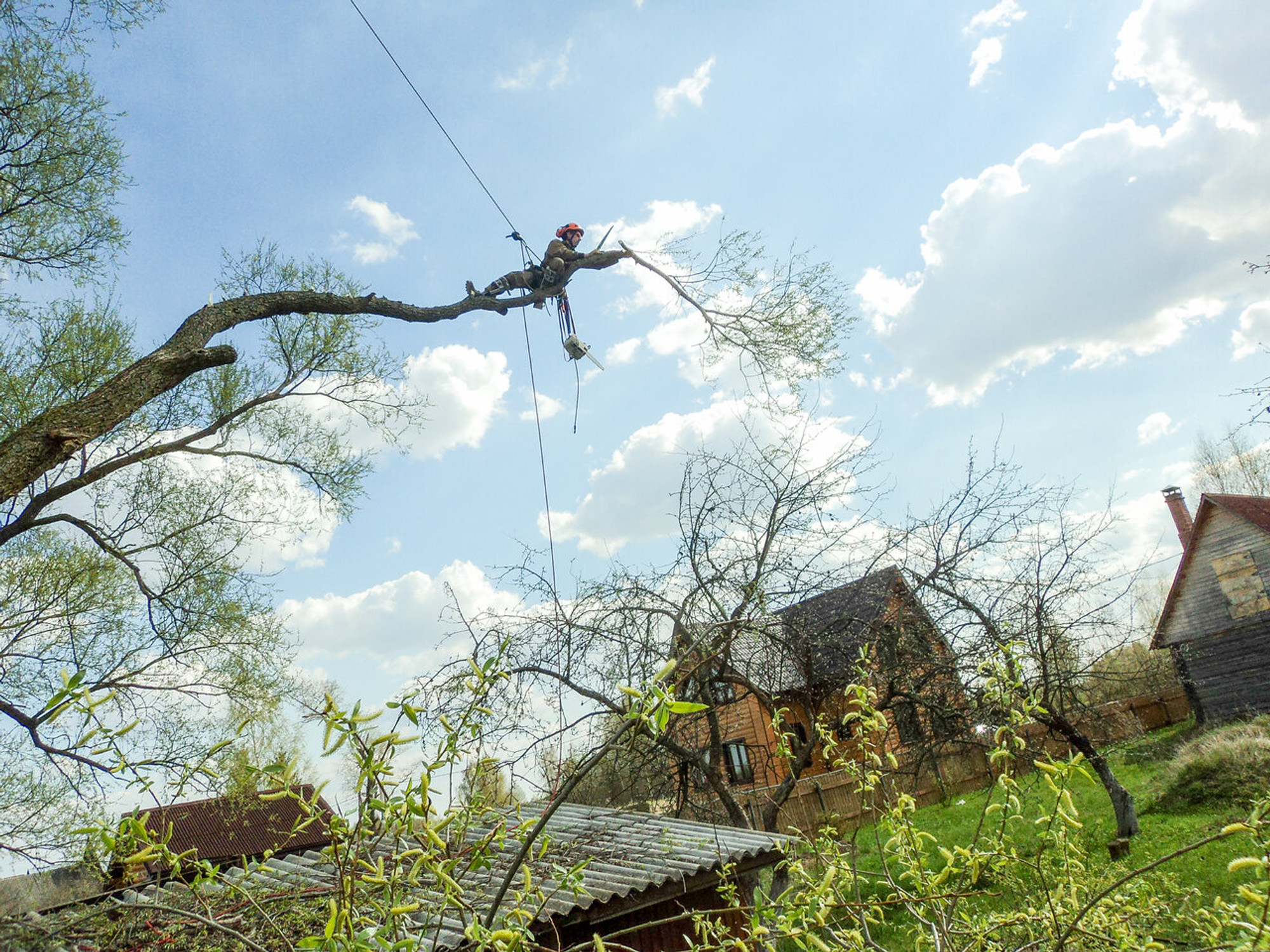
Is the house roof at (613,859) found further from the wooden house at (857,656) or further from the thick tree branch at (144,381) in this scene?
the thick tree branch at (144,381)

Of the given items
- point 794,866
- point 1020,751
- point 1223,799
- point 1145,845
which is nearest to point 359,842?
point 794,866

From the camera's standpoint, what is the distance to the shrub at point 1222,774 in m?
11.4

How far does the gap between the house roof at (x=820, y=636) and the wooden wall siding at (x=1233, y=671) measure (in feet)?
45.7

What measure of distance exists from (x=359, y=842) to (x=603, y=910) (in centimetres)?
421

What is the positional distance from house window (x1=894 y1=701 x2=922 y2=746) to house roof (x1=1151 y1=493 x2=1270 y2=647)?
1429 cm

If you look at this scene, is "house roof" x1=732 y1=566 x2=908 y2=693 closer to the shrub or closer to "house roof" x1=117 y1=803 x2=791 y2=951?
"house roof" x1=117 y1=803 x2=791 y2=951

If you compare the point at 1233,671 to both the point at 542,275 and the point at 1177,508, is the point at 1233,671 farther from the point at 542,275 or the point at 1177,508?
the point at 542,275

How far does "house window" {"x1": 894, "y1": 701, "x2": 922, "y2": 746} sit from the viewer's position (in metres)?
9.21

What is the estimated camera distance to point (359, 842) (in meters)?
1.69

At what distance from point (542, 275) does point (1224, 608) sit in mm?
21924

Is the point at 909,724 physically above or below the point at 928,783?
above

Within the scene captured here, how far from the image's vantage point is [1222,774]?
39.2ft

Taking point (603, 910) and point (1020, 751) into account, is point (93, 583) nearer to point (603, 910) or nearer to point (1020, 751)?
point (603, 910)

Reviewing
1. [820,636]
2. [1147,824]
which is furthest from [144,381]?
[1147,824]
